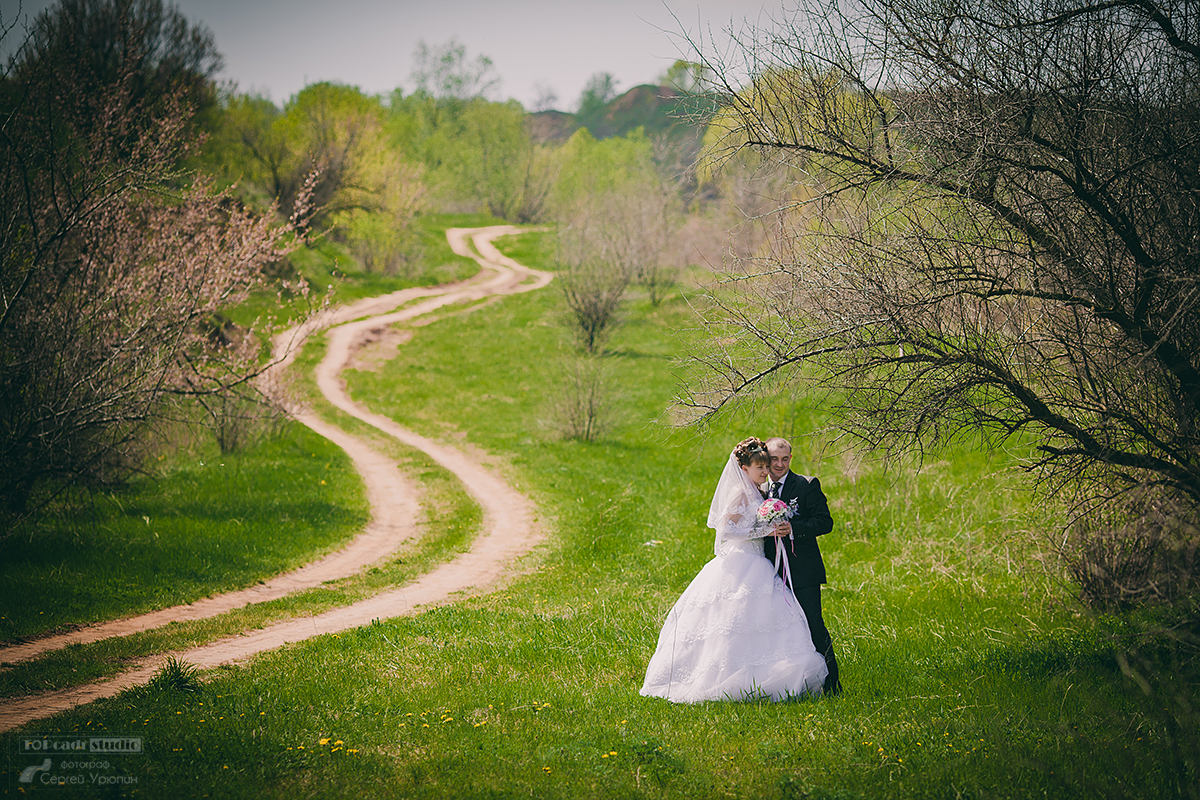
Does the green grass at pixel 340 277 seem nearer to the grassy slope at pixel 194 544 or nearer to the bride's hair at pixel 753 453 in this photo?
the grassy slope at pixel 194 544

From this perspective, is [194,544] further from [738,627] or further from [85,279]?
[738,627]

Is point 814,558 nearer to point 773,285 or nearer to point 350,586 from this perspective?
point 773,285

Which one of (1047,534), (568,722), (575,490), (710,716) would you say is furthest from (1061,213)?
(575,490)

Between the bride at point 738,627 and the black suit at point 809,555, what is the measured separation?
131 millimetres

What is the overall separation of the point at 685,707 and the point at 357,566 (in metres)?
7.97

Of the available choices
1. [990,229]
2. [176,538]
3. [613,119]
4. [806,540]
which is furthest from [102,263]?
[613,119]

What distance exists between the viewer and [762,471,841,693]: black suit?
636 cm

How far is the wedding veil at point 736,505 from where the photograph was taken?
6.46m

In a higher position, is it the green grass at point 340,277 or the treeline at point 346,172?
the treeline at point 346,172

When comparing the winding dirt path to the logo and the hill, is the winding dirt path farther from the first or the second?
the hill

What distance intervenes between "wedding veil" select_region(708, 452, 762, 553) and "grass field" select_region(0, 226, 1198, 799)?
54.9 inches

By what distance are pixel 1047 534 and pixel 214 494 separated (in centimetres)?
1419

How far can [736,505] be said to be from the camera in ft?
21.2

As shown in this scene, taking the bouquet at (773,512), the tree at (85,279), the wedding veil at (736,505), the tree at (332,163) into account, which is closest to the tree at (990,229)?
the wedding veil at (736,505)
